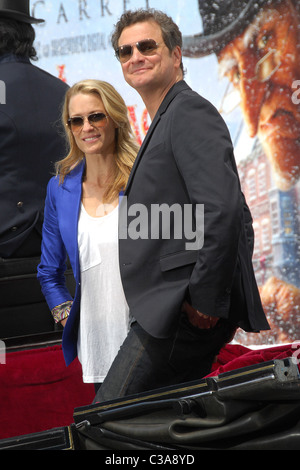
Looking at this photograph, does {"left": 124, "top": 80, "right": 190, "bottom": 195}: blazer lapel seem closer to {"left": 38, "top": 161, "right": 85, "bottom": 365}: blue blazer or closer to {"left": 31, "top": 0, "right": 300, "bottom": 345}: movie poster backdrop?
{"left": 38, "top": 161, "right": 85, "bottom": 365}: blue blazer

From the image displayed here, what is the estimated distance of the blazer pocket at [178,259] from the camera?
162 centimetres

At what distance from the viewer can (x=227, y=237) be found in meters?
1.54

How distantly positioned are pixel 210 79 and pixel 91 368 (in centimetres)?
359

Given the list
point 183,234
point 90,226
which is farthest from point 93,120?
point 183,234

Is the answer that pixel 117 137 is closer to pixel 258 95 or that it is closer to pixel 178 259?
pixel 178 259

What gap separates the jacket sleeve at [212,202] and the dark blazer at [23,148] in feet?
4.62

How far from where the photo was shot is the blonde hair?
223 centimetres

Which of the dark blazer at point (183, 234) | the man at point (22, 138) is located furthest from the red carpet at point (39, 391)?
the dark blazer at point (183, 234)

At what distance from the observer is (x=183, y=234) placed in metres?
1.64

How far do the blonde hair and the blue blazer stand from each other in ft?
0.14

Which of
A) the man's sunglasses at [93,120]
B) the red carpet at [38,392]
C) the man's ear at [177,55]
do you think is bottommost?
the red carpet at [38,392]

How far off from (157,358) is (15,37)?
186cm

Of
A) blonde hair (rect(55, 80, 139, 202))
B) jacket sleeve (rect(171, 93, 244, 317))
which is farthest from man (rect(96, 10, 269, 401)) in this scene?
blonde hair (rect(55, 80, 139, 202))

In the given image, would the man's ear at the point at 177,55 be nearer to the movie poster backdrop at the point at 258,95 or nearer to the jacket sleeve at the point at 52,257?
the jacket sleeve at the point at 52,257
